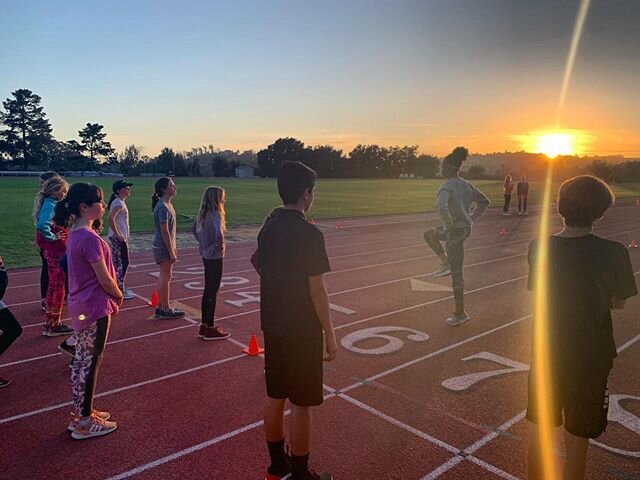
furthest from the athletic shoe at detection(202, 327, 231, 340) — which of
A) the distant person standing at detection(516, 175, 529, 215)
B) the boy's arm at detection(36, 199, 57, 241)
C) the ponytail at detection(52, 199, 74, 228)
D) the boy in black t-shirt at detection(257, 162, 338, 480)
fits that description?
the distant person standing at detection(516, 175, 529, 215)

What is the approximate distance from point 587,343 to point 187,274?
373 inches

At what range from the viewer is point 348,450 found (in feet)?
13.2

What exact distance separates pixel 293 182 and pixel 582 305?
1.98 metres

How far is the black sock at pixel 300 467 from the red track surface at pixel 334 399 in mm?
409

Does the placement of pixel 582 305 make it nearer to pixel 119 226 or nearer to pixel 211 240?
pixel 211 240

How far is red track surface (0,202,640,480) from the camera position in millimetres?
3852

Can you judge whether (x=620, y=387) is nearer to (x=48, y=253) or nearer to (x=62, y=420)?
(x=62, y=420)

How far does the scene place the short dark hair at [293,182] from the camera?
10.6 ft

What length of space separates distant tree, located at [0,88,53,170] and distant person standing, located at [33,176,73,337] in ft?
309

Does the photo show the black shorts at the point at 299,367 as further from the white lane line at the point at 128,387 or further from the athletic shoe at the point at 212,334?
the athletic shoe at the point at 212,334

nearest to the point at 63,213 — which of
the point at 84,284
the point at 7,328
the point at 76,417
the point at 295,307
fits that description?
the point at 84,284

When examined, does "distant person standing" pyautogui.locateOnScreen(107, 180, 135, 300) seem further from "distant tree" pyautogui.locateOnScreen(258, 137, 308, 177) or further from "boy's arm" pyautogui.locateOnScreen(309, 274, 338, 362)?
"distant tree" pyautogui.locateOnScreen(258, 137, 308, 177)

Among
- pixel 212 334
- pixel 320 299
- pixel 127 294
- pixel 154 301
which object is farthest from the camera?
pixel 127 294

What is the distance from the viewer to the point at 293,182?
10.7 feet
